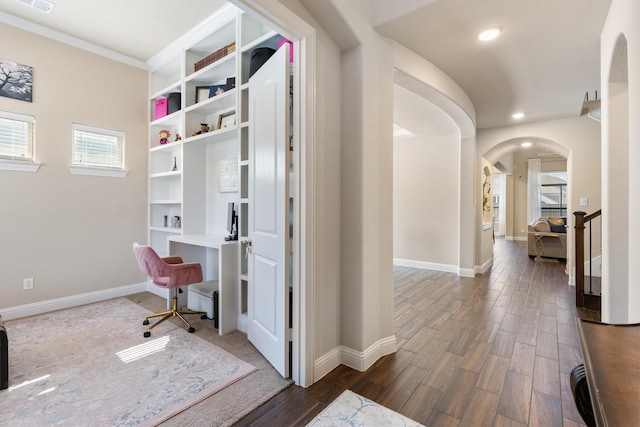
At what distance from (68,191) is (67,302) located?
136 centimetres

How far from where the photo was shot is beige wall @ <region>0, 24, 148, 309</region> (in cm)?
319

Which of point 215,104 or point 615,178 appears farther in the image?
point 215,104

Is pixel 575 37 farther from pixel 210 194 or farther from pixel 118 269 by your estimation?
pixel 118 269

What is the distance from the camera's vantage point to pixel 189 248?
3.58 metres

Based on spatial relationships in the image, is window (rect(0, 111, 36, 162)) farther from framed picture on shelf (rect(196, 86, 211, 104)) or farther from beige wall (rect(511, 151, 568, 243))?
beige wall (rect(511, 151, 568, 243))

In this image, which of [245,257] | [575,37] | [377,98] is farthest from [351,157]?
[575,37]

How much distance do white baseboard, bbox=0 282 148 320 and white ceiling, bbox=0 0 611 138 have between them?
10.3ft

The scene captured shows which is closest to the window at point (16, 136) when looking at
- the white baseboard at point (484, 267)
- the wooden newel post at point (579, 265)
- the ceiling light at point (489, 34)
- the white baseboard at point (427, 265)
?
the ceiling light at point (489, 34)

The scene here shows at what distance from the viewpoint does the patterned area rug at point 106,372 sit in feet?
5.60

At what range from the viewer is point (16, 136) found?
3.20 m

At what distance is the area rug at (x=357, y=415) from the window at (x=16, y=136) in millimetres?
4114

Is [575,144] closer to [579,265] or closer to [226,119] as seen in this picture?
[579,265]

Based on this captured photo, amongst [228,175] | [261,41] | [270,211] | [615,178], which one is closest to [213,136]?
[228,175]

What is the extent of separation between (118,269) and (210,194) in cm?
169
